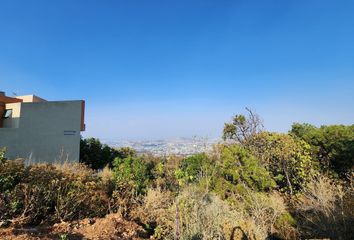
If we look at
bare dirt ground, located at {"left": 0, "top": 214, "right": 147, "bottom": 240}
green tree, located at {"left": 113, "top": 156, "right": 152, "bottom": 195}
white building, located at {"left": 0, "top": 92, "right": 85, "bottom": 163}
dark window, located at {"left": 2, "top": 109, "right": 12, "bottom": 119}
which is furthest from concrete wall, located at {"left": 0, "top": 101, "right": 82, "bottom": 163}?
bare dirt ground, located at {"left": 0, "top": 214, "right": 147, "bottom": 240}

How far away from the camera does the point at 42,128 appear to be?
890 inches

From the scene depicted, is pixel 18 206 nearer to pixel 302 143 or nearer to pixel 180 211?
pixel 180 211

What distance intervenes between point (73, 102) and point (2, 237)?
20.9 metres

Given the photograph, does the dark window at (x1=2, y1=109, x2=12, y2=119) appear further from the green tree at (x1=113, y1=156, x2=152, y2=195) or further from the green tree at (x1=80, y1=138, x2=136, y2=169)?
the green tree at (x1=113, y1=156, x2=152, y2=195)

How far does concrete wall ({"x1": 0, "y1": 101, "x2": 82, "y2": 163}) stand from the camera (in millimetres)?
21234

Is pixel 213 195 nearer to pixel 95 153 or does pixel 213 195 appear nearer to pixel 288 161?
pixel 288 161

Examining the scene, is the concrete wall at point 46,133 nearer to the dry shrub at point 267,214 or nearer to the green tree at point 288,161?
the green tree at point 288,161

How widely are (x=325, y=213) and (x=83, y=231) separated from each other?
754cm

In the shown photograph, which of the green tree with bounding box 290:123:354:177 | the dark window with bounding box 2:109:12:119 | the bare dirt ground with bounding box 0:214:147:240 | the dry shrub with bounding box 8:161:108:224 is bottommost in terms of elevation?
Answer: the bare dirt ground with bounding box 0:214:147:240

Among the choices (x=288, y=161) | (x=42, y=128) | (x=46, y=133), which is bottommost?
(x=288, y=161)

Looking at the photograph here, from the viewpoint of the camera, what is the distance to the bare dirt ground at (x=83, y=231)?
15.2 ft

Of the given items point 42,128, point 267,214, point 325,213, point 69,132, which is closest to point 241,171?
point 267,214

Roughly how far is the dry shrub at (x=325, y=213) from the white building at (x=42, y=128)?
16.6m

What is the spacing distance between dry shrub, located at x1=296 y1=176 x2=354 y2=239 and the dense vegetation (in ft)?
0.09
